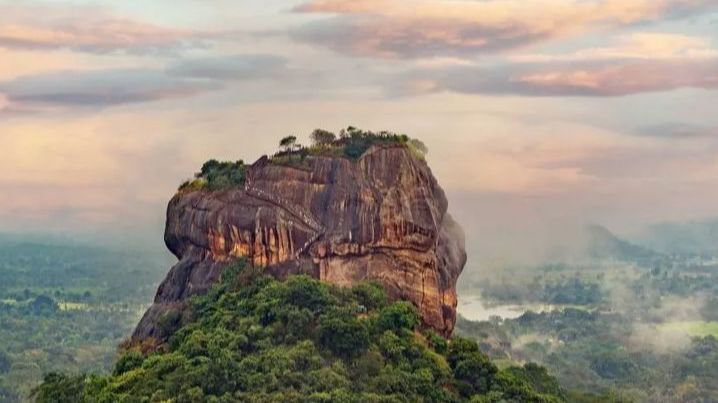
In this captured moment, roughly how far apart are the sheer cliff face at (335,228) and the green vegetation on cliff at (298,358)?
1304 millimetres

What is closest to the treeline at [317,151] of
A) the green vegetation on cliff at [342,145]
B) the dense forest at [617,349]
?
the green vegetation on cliff at [342,145]

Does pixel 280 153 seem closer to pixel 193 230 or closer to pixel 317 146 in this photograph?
pixel 317 146

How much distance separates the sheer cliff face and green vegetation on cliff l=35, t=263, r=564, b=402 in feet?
4.28

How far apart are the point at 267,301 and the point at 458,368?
28.3 ft

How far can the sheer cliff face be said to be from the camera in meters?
52.2

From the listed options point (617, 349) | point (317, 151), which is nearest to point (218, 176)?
point (317, 151)

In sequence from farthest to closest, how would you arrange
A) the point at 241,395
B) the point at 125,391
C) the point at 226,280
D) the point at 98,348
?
the point at 98,348, the point at 226,280, the point at 125,391, the point at 241,395

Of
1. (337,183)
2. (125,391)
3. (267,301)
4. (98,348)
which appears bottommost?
(98,348)

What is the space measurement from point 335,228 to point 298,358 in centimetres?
779

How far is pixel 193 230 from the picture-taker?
182 feet

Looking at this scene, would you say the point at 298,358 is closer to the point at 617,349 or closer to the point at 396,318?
the point at 396,318

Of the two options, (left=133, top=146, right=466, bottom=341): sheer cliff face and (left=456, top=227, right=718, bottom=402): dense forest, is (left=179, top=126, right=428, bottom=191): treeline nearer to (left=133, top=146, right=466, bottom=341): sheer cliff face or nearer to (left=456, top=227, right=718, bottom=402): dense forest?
(left=133, top=146, right=466, bottom=341): sheer cliff face

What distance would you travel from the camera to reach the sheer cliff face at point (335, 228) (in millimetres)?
52250

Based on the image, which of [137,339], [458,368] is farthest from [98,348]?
[458,368]
